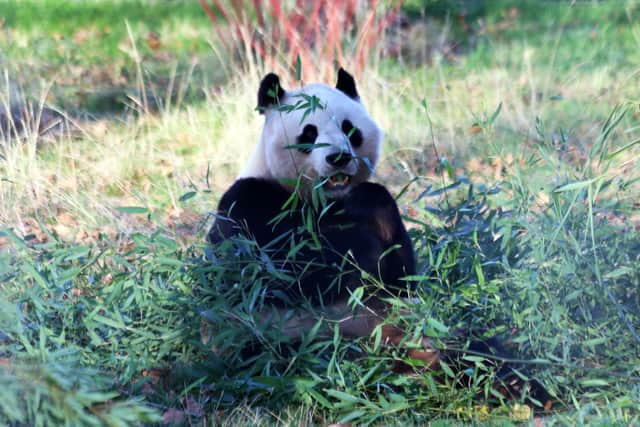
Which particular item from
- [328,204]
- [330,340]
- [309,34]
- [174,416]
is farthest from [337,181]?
[309,34]

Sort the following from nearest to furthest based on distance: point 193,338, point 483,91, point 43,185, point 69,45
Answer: point 193,338
point 43,185
point 483,91
point 69,45

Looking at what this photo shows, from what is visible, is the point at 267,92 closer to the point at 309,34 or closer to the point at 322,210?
the point at 322,210

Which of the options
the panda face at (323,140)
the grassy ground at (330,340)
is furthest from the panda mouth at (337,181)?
the grassy ground at (330,340)

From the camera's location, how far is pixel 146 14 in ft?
36.4

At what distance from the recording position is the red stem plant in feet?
23.1

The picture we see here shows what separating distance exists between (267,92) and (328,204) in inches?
23.8

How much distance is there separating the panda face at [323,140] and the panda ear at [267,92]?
0.5 inches

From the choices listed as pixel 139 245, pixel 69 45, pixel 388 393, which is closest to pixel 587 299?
pixel 388 393

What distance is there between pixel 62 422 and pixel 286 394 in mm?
966

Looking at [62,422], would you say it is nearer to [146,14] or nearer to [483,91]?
[483,91]

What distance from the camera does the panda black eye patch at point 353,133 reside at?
374 centimetres

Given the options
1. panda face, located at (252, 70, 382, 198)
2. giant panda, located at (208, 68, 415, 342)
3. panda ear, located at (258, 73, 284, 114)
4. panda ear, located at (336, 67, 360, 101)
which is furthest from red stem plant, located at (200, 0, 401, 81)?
giant panda, located at (208, 68, 415, 342)

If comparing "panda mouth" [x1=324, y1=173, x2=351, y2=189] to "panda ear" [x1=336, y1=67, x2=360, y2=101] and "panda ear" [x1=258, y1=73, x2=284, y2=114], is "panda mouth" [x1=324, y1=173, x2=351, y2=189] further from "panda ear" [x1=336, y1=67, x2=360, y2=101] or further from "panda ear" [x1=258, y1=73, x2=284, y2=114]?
"panda ear" [x1=336, y1=67, x2=360, y2=101]

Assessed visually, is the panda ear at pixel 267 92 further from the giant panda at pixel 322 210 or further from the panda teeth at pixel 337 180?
the panda teeth at pixel 337 180
